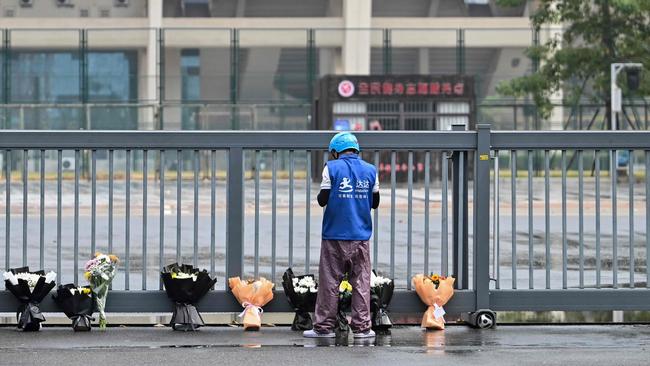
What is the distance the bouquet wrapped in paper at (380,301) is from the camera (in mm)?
9672

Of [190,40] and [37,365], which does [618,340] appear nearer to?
[37,365]

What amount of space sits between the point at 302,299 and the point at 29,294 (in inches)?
81.2

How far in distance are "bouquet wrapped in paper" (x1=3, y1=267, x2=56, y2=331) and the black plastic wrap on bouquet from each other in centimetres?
219

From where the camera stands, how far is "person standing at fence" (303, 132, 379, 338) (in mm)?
9234

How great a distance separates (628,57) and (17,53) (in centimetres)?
2334

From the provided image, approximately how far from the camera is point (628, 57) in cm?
4238

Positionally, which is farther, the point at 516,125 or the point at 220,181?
the point at 516,125

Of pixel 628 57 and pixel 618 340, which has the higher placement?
pixel 628 57

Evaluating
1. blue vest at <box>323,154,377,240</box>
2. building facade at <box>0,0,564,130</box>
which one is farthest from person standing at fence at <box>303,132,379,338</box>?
building facade at <box>0,0,564,130</box>

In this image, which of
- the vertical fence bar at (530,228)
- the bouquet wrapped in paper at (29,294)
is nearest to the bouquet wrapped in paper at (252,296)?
the bouquet wrapped in paper at (29,294)

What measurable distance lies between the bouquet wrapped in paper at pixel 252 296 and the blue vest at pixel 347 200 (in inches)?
30.8

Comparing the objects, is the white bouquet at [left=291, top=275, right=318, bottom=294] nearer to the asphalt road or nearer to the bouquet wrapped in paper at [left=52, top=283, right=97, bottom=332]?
the asphalt road

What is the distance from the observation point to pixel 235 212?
32.9 ft

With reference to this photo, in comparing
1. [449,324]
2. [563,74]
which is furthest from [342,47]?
[449,324]
